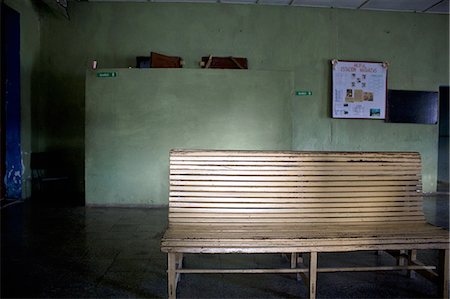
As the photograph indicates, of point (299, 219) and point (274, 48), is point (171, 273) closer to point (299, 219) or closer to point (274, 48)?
point (299, 219)

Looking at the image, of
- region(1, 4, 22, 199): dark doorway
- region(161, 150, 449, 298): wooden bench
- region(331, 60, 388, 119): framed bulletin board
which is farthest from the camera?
region(331, 60, 388, 119): framed bulletin board

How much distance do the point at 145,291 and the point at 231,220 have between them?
2.52 ft

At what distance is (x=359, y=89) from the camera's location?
258 inches

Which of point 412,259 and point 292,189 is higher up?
point 292,189

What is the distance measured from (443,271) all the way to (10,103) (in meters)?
5.83

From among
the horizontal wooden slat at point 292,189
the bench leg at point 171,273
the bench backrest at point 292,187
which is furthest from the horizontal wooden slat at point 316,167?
the bench leg at point 171,273

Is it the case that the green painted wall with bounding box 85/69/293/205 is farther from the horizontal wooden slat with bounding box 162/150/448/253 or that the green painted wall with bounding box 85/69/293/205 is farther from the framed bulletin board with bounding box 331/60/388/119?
the horizontal wooden slat with bounding box 162/150/448/253

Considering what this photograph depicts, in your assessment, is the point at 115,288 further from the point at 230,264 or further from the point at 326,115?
the point at 326,115

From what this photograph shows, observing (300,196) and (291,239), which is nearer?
(291,239)

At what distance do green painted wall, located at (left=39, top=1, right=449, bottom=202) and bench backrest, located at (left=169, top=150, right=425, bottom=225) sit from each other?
3896mm

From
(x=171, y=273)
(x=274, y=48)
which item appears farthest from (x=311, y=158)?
(x=274, y=48)

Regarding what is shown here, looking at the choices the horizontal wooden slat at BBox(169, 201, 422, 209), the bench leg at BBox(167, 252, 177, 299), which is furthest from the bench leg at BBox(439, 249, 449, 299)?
the bench leg at BBox(167, 252, 177, 299)

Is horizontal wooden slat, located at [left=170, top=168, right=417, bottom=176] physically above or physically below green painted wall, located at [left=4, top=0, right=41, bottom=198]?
below

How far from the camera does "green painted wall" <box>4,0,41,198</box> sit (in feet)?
19.0
